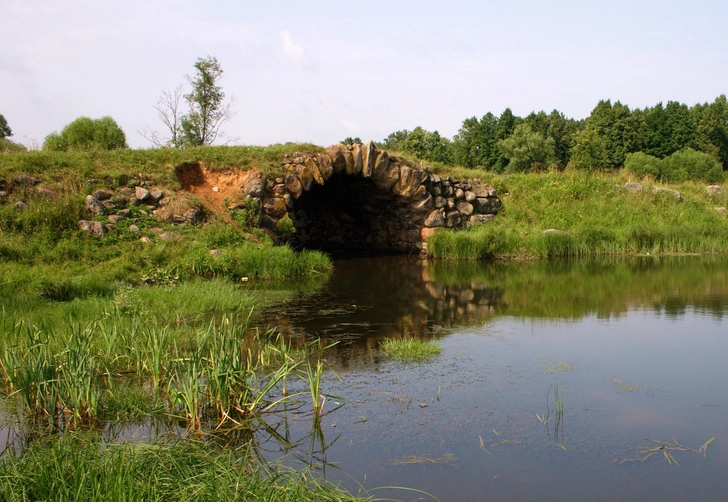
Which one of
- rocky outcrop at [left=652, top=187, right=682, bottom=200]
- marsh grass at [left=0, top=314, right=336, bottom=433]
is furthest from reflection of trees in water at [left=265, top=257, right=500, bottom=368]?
rocky outcrop at [left=652, top=187, right=682, bottom=200]

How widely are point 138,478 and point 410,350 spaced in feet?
15.7

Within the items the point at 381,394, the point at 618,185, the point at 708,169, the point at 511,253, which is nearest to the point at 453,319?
the point at 381,394

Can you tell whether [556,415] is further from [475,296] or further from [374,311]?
[475,296]

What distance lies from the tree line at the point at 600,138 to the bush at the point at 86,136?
30.0 m

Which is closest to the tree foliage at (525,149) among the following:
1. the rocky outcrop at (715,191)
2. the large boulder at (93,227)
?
the rocky outcrop at (715,191)

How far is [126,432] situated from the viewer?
5898 millimetres

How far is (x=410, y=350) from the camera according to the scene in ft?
28.6

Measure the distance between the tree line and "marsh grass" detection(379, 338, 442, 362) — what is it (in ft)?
142

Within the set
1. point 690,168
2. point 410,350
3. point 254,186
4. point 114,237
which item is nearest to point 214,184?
point 254,186

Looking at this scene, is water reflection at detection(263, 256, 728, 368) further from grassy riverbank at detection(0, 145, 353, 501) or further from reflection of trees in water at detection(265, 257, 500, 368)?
grassy riverbank at detection(0, 145, 353, 501)

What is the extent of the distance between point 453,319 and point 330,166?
9.04 metres

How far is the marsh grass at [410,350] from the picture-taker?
8578mm

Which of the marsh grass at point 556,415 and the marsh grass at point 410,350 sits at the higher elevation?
the marsh grass at point 410,350

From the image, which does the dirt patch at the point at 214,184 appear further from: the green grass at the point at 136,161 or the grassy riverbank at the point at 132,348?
the grassy riverbank at the point at 132,348
